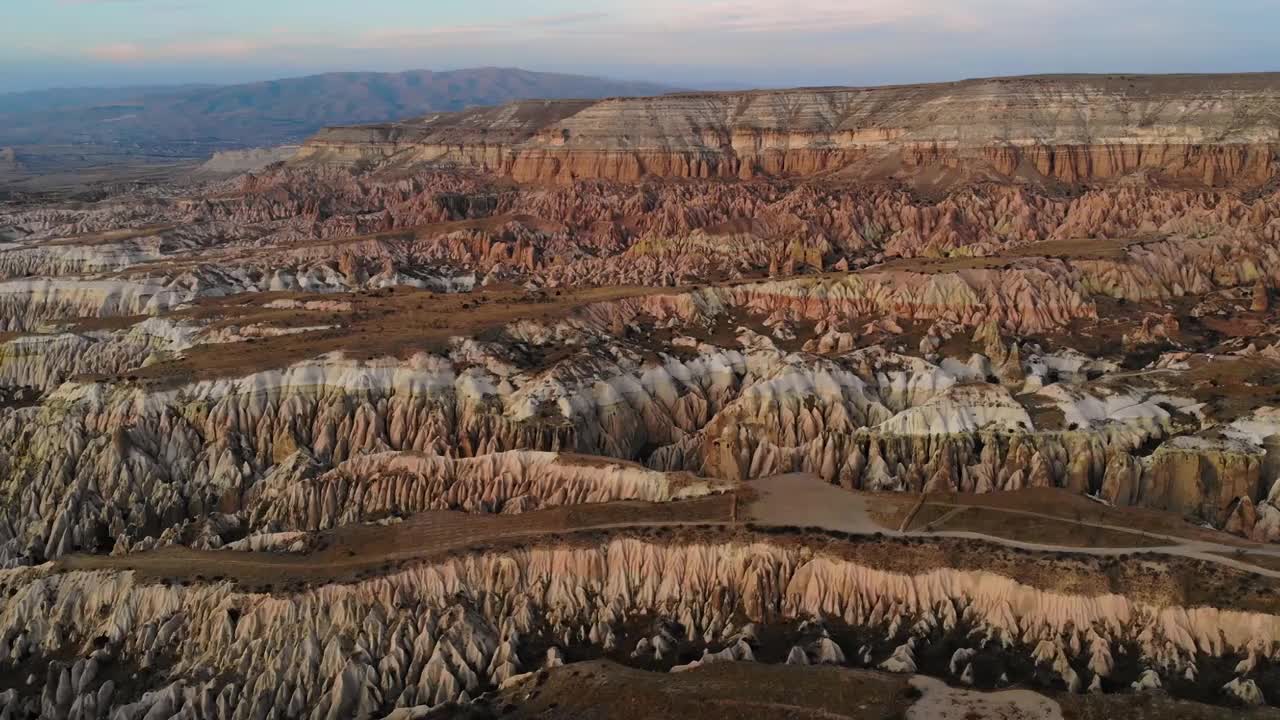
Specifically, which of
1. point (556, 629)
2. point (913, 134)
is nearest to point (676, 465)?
point (556, 629)

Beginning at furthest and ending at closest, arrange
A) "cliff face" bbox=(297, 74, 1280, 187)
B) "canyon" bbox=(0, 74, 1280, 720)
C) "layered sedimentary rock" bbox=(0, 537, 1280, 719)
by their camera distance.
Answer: "cliff face" bbox=(297, 74, 1280, 187)
"canyon" bbox=(0, 74, 1280, 720)
"layered sedimentary rock" bbox=(0, 537, 1280, 719)

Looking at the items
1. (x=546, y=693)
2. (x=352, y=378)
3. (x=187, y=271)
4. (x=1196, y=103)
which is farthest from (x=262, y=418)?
(x=1196, y=103)

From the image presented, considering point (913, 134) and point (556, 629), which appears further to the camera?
point (913, 134)

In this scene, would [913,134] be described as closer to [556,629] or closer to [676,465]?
[676,465]

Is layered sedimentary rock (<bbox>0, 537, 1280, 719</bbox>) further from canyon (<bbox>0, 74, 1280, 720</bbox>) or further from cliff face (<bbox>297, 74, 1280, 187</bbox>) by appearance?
cliff face (<bbox>297, 74, 1280, 187</bbox>)

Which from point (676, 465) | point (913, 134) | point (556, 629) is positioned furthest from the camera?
point (913, 134)

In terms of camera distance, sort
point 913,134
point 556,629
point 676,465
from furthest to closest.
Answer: point 913,134 < point 676,465 < point 556,629

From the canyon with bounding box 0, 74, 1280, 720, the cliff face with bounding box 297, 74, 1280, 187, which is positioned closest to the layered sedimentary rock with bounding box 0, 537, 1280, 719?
the canyon with bounding box 0, 74, 1280, 720
